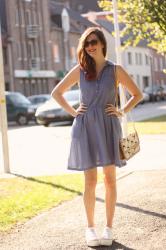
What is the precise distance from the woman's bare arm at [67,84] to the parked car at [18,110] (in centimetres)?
2802

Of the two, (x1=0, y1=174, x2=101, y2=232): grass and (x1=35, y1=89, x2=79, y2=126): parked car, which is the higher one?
(x1=0, y1=174, x2=101, y2=232): grass

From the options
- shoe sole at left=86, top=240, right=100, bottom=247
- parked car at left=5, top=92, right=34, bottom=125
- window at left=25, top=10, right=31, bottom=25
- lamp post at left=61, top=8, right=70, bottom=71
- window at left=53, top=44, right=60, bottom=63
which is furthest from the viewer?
lamp post at left=61, top=8, right=70, bottom=71

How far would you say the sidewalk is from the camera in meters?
6.09

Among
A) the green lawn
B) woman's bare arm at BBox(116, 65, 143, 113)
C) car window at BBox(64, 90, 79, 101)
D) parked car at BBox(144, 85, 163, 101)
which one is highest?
woman's bare arm at BBox(116, 65, 143, 113)

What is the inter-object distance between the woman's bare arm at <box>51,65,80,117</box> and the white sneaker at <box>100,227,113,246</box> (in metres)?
1.07

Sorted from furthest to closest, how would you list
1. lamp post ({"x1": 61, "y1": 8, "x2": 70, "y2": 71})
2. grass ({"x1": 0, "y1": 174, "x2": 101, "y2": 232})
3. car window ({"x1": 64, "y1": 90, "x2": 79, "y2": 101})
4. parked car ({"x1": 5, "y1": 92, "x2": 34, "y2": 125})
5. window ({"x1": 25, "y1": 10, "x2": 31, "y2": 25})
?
lamp post ({"x1": 61, "y1": 8, "x2": 70, "y2": 71})
window ({"x1": 25, "y1": 10, "x2": 31, "y2": 25})
parked car ({"x1": 5, "y1": 92, "x2": 34, "y2": 125})
car window ({"x1": 64, "y1": 90, "x2": 79, "y2": 101})
grass ({"x1": 0, "y1": 174, "x2": 101, "y2": 232})

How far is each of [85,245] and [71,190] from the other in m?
3.39

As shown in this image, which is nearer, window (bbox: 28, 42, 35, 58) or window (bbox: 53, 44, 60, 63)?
window (bbox: 28, 42, 35, 58)

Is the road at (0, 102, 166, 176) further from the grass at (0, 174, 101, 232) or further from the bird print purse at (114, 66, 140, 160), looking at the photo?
the bird print purse at (114, 66, 140, 160)

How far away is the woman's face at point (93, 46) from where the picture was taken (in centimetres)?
599

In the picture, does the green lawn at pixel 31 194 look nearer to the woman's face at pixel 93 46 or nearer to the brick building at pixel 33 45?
the woman's face at pixel 93 46

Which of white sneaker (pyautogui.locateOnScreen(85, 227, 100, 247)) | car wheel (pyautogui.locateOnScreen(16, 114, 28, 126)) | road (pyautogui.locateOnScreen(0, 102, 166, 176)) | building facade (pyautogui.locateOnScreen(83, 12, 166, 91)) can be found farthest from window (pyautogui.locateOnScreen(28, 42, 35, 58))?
white sneaker (pyautogui.locateOnScreen(85, 227, 100, 247))

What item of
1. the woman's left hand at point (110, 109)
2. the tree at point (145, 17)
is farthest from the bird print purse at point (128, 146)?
the tree at point (145, 17)

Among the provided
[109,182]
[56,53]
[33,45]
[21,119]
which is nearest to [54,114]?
[21,119]
